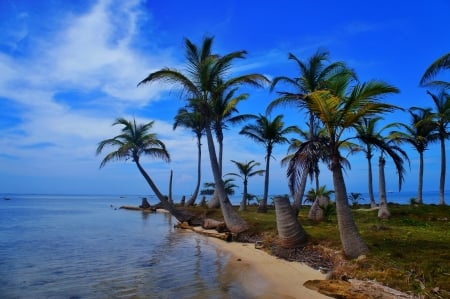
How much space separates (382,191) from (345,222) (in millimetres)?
14263

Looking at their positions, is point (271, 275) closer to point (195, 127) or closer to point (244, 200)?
point (244, 200)

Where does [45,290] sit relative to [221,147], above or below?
below

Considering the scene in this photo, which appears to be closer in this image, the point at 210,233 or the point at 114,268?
the point at 114,268

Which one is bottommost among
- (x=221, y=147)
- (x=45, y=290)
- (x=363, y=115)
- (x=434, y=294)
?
(x=45, y=290)

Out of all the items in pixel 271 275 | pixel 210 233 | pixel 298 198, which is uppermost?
pixel 298 198

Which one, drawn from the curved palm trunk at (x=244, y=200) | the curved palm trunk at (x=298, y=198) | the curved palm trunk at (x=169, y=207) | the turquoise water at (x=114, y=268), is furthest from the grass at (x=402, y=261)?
the curved palm trunk at (x=244, y=200)

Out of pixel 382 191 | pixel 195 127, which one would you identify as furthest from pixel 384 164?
pixel 195 127

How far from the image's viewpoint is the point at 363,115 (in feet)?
35.4

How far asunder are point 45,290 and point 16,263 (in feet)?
14.9

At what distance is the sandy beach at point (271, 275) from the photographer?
9125 mm

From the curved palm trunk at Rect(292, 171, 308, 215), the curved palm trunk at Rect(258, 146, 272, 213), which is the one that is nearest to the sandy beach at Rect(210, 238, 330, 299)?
the curved palm trunk at Rect(292, 171, 308, 215)

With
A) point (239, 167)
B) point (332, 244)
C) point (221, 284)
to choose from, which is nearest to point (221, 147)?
point (239, 167)

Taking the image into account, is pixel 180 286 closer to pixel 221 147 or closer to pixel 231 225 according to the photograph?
pixel 231 225

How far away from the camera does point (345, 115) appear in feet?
35.7
